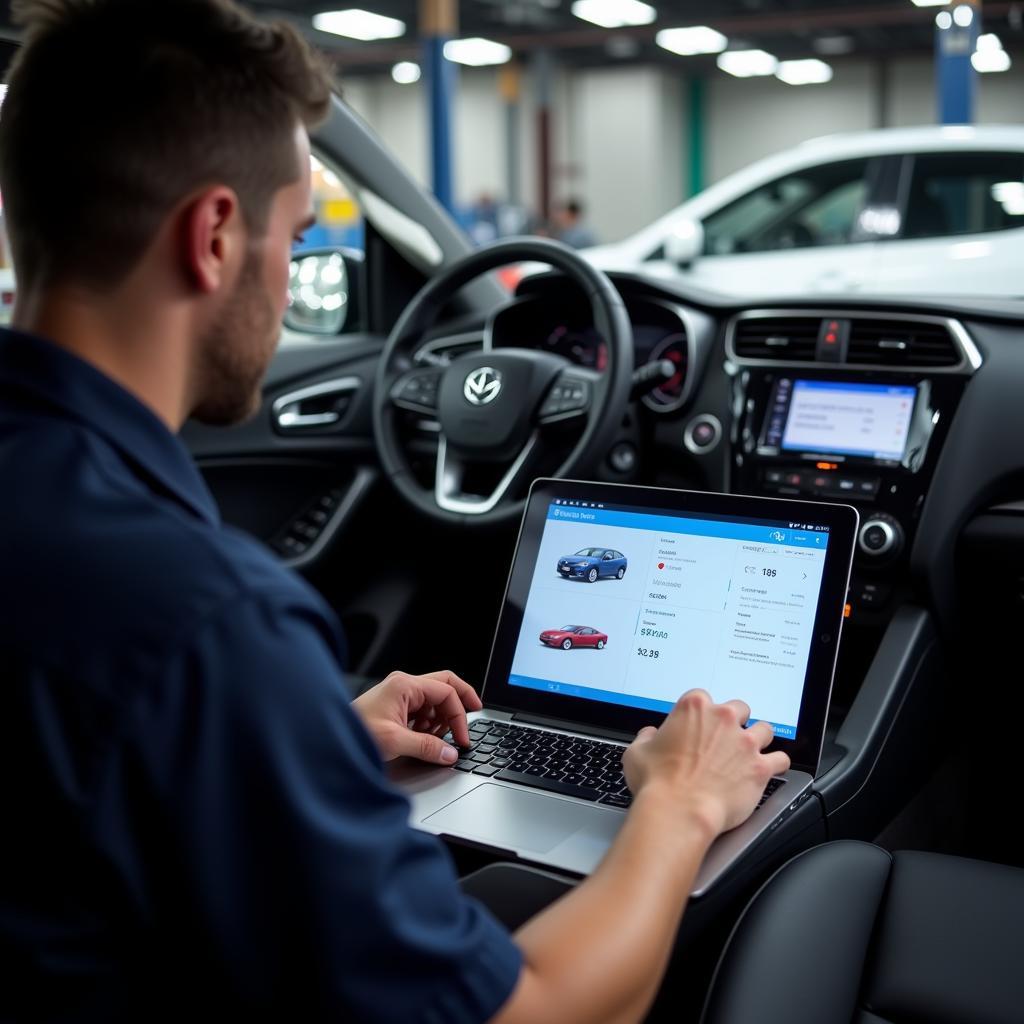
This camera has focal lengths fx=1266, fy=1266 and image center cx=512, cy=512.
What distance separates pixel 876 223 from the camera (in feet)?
18.0

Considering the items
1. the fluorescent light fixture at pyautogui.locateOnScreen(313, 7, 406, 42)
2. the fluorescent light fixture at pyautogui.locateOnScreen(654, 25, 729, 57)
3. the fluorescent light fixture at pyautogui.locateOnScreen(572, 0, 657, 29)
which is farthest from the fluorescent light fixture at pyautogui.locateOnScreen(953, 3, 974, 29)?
the fluorescent light fixture at pyautogui.locateOnScreen(313, 7, 406, 42)

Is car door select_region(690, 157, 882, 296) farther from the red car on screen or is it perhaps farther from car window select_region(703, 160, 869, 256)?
the red car on screen

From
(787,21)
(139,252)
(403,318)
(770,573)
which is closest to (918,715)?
(770,573)

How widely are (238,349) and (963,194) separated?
16.6 ft

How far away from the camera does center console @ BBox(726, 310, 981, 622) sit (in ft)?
6.09

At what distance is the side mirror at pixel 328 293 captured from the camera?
2615 mm

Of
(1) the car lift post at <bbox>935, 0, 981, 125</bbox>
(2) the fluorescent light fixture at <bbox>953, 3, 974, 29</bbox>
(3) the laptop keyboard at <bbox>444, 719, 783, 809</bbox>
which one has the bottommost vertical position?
(3) the laptop keyboard at <bbox>444, 719, 783, 809</bbox>

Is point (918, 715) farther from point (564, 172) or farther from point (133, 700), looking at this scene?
point (564, 172)

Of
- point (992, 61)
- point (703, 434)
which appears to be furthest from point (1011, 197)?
point (992, 61)

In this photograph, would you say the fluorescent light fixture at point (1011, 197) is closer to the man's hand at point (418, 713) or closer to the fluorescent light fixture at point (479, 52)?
the man's hand at point (418, 713)

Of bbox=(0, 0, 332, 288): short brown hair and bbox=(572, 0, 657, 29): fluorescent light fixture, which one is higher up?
bbox=(572, 0, 657, 29): fluorescent light fixture

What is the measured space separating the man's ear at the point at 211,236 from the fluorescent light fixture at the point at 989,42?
1798 cm

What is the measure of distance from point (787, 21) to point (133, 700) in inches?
637

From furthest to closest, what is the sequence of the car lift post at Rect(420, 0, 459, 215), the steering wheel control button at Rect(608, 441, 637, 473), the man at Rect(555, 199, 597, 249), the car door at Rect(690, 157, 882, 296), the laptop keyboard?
the man at Rect(555, 199, 597, 249) < the car lift post at Rect(420, 0, 459, 215) < the car door at Rect(690, 157, 882, 296) < the steering wheel control button at Rect(608, 441, 637, 473) < the laptop keyboard
